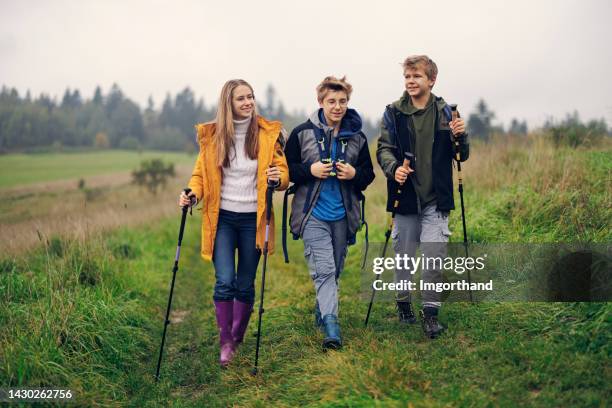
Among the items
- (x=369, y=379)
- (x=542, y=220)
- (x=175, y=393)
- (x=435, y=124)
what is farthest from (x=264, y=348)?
(x=542, y=220)

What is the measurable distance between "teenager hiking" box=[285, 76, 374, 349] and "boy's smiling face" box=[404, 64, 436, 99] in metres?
0.60

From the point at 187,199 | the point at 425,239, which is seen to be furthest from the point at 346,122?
the point at 187,199

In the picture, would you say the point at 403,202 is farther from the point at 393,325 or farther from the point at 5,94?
the point at 5,94

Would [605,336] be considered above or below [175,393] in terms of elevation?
above

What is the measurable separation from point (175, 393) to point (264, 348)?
1008 millimetres

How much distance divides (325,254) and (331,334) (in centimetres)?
78

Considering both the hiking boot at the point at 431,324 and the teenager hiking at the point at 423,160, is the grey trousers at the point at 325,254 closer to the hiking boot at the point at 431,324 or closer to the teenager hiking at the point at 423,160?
the teenager hiking at the point at 423,160

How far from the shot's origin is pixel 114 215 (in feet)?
37.8

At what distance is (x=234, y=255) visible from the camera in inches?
207

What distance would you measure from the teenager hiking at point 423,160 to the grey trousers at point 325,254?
2.12 ft

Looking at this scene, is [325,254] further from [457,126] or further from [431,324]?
[457,126]

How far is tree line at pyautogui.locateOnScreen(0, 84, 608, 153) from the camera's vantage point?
67.1 feet

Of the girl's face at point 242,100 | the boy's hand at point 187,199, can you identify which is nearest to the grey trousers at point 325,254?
the boy's hand at point 187,199

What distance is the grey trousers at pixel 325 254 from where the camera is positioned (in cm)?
497
